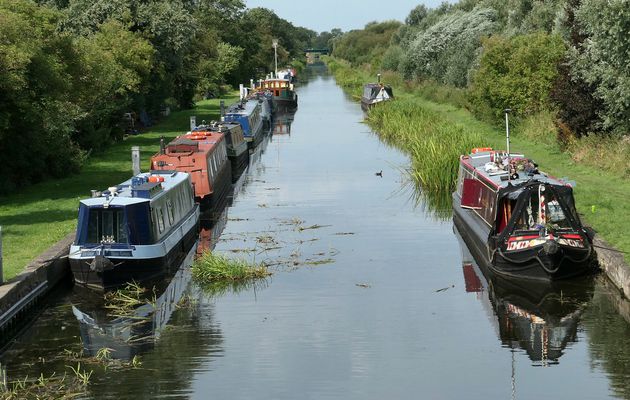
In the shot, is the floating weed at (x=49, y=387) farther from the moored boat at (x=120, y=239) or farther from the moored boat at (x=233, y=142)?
the moored boat at (x=233, y=142)

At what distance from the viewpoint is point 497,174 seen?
2739cm

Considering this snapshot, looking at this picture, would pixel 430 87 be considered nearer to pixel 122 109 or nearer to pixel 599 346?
pixel 122 109

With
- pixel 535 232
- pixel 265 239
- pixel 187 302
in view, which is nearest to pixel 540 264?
pixel 535 232

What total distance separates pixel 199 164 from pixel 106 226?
9905 mm

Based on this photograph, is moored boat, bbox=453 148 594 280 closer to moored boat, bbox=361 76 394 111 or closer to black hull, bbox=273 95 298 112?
moored boat, bbox=361 76 394 111

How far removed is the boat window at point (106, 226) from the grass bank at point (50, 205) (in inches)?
56.5

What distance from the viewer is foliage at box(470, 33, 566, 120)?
47.7 metres

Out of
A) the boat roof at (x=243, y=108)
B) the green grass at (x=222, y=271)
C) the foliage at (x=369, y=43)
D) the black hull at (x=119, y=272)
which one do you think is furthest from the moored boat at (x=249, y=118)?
the foliage at (x=369, y=43)

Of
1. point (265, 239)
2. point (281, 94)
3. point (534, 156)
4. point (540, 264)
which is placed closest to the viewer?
point (540, 264)

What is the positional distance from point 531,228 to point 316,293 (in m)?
4.62

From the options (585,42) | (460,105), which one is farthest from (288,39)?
(585,42)

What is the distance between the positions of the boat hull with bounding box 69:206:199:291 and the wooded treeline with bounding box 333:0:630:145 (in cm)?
1369

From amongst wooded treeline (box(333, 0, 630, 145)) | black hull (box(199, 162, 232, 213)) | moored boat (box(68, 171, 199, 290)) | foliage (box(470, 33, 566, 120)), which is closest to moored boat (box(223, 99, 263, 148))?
wooded treeline (box(333, 0, 630, 145))

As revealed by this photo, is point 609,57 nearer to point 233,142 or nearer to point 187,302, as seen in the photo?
point 187,302
